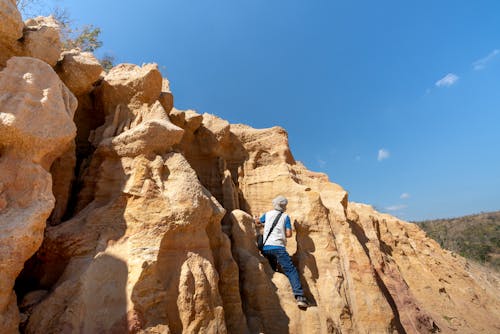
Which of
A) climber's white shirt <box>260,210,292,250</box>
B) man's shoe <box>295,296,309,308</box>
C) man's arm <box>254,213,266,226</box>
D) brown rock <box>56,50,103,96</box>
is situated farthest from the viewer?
man's arm <box>254,213,266,226</box>

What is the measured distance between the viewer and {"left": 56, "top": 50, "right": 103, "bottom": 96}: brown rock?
15.7 feet

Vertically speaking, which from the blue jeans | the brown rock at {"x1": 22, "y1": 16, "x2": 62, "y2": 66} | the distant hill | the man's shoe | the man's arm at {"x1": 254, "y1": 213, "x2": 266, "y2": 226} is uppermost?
the distant hill

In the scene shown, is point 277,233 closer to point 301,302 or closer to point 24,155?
point 301,302

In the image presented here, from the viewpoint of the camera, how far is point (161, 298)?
349cm

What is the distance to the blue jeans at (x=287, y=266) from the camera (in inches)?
211

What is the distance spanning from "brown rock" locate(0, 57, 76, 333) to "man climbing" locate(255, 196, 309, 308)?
351cm

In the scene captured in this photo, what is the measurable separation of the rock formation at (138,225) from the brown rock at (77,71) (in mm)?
19

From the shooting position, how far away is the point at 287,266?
5.55 metres

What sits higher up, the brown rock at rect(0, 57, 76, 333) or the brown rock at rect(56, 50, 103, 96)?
the brown rock at rect(56, 50, 103, 96)

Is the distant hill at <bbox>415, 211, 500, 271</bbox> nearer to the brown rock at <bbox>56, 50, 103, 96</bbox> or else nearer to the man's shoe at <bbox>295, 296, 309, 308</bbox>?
the man's shoe at <bbox>295, 296, 309, 308</bbox>

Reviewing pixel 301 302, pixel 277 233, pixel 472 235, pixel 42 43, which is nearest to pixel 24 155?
pixel 42 43

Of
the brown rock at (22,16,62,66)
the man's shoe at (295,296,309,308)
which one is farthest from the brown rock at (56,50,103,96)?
the man's shoe at (295,296,309,308)

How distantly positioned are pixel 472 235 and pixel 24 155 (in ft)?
137

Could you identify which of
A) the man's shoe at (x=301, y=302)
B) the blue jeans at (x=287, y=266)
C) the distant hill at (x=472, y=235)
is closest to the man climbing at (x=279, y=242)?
the blue jeans at (x=287, y=266)
